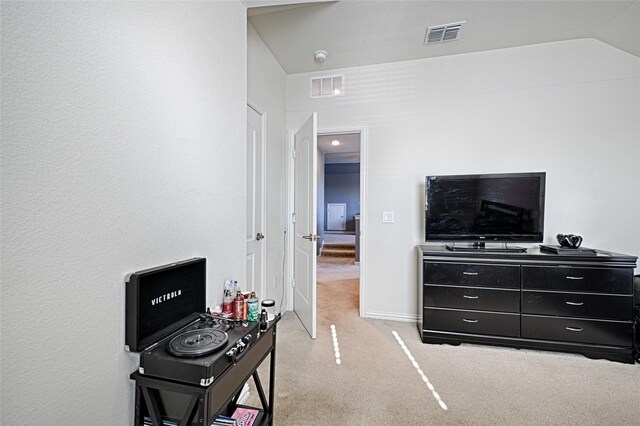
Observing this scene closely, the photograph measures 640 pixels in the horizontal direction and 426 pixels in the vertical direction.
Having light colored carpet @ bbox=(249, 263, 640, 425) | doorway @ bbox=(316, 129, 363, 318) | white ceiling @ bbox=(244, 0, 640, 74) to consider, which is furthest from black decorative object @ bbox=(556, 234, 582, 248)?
doorway @ bbox=(316, 129, 363, 318)

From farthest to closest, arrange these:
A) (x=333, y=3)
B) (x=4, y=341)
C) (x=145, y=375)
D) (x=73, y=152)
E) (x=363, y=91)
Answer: (x=363, y=91) → (x=333, y=3) → (x=145, y=375) → (x=73, y=152) → (x=4, y=341)

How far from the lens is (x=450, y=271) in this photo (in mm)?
2518

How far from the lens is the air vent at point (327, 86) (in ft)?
10.6

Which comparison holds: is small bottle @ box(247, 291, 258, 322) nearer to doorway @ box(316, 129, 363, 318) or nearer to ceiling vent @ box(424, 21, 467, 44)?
doorway @ box(316, 129, 363, 318)

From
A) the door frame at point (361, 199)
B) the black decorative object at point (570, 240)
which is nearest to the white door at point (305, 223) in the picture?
the door frame at point (361, 199)

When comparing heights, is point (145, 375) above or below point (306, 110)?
below

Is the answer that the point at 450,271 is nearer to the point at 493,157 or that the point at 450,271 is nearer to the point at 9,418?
the point at 493,157

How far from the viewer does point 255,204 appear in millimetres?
2609

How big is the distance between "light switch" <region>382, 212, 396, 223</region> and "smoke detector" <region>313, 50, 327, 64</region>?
179 cm

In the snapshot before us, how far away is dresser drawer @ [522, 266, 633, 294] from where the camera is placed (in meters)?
2.24

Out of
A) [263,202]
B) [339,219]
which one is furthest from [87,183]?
[339,219]

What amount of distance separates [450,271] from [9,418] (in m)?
2.67

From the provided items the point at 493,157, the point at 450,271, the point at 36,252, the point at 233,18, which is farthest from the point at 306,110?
the point at 36,252

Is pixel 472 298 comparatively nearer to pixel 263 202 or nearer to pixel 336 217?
pixel 263 202
